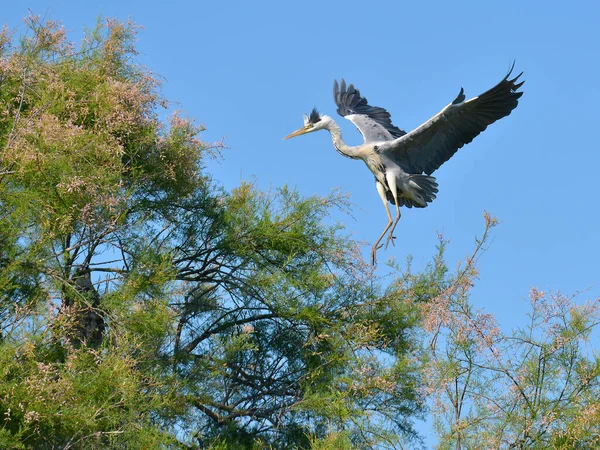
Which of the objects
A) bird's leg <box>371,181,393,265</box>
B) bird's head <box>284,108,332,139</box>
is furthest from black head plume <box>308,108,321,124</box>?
bird's leg <box>371,181,393,265</box>

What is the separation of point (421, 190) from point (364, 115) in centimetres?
166

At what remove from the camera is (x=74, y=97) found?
875 centimetres

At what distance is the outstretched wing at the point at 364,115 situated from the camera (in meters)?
9.72

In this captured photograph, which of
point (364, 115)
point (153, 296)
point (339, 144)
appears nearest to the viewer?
point (153, 296)

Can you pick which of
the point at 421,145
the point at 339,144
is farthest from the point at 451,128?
the point at 339,144

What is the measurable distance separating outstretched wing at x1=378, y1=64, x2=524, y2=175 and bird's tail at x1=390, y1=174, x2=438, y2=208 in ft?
0.56

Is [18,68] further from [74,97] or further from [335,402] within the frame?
[335,402]

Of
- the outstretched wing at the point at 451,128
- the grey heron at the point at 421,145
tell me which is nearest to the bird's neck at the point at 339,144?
Answer: the grey heron at the point at 421,145

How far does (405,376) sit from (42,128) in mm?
3559

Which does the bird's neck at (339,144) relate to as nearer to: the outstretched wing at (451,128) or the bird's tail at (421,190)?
the outstretched wing at (451,128)

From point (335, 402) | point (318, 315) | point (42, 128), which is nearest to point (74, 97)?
point (42, 128)

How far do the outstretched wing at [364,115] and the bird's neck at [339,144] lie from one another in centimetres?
20

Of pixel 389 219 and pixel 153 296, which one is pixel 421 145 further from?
pixel 153 296

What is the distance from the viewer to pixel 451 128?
28.0 ft
